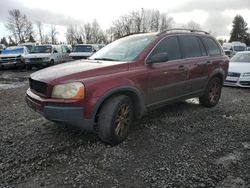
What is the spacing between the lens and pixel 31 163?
3709 mm

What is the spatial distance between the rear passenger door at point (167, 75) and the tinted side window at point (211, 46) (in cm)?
128

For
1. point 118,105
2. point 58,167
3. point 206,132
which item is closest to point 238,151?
point 206,132

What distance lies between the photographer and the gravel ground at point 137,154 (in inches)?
132

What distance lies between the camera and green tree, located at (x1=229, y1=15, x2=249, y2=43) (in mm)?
75812

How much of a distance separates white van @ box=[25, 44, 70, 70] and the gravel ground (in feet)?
40.9

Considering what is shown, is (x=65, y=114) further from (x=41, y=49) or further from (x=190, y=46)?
(x=41, y=49)

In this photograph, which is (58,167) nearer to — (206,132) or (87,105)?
(87,105)

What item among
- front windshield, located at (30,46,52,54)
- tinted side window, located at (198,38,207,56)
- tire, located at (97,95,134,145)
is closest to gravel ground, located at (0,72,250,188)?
tire, located at (97,95,134,145)

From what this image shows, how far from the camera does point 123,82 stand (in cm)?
432

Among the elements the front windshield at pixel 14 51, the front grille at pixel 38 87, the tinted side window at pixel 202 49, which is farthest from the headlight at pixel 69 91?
the front windshield at pixel 14 51

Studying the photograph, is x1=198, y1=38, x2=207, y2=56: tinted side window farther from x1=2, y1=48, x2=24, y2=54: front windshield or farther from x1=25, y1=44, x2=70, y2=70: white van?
x1=2, y1=48, x2=24, y2=54: front windshield

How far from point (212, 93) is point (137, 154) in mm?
3570

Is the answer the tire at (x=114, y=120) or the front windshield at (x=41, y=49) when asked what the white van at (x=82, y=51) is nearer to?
the front windshield at (x=41, y=49)

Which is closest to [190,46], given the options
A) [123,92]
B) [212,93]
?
[212,93]
